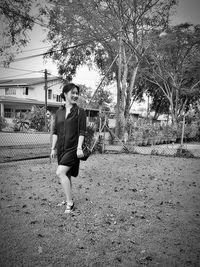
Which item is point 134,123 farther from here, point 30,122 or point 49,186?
point 49,186

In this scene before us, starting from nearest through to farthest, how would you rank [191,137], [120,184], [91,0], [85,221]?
[85,221] → [120,184] → [91,0] → [191,137]

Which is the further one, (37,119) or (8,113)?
(8,113)

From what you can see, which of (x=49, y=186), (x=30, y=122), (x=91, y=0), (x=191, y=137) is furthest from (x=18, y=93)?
(x=49, y=186)

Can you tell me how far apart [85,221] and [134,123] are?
47.8 ft

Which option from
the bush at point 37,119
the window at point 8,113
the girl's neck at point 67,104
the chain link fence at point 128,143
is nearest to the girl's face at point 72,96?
the girl's neck at point 67,104

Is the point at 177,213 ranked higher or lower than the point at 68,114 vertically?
lower

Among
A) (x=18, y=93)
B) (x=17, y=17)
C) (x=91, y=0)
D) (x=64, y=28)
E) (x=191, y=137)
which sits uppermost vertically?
(x=91, y=0)

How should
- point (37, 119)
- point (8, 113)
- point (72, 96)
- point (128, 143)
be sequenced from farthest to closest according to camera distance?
point (8, 113) → point (37, 119) → point (128, 143) → point (72, 96)

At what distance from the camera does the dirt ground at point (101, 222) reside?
2.79 m

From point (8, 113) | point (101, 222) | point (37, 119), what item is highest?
point (8, 113)

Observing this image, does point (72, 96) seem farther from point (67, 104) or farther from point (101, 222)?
point (101, 222)

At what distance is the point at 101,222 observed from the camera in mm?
3746

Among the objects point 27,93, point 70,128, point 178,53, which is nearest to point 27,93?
point 27,93

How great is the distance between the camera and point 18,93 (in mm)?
38594
